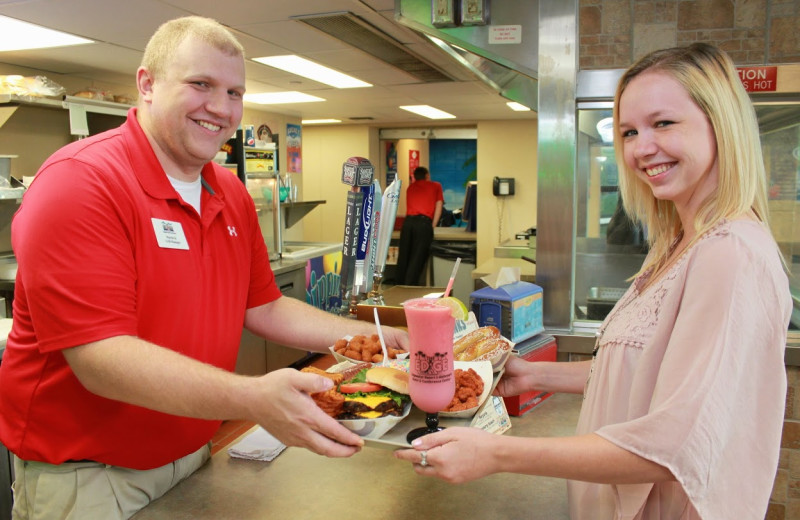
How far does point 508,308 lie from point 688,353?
126 cm

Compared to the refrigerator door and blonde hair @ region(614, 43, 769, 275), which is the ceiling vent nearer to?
the refrigerator door

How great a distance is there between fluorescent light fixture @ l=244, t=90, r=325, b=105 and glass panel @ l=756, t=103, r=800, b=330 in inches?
233

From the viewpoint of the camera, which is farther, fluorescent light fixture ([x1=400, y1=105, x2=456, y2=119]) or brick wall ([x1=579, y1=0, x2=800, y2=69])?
fluorescent light fixture ([x1=400, y1=105, x2=456, y2=119])

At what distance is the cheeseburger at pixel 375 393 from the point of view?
1299 millimetres

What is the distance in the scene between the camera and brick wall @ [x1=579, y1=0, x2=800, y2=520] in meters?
2.52

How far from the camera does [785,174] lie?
2879 mm

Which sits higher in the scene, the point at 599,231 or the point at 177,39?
the point at 177,39

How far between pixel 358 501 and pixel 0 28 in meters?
4.47

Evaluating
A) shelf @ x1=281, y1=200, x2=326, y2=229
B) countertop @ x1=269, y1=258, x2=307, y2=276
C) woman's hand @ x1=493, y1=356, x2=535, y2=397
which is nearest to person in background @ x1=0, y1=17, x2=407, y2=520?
woman's hand @ x1=493, y1=356, x2=535, y2=397

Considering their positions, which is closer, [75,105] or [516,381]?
[516,381]

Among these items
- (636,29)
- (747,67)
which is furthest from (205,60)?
(747,67)

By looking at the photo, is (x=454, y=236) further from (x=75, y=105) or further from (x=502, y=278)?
(x=502, y=278)

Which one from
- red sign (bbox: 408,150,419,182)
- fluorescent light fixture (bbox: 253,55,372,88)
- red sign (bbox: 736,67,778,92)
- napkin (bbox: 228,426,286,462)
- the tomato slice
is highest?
fluorescent light fixture (bbox: 253,55,372,88)

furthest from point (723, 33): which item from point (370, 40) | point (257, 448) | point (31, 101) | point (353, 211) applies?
point (31, 101)
